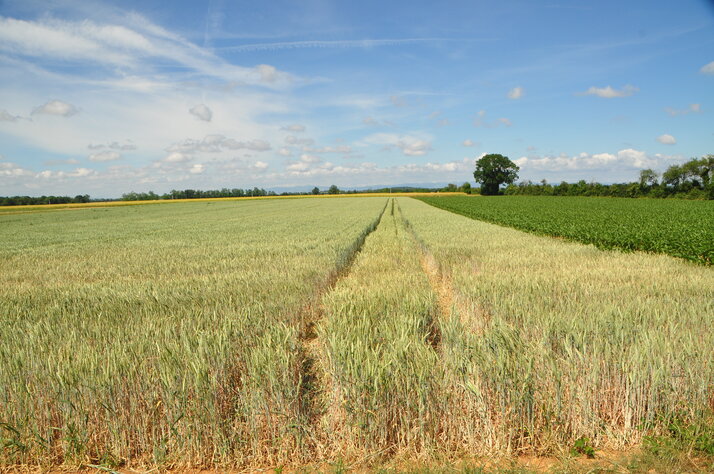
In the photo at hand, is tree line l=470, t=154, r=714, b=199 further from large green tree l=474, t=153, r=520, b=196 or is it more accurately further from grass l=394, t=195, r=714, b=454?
grass l=394, t=195, r=714, b=454

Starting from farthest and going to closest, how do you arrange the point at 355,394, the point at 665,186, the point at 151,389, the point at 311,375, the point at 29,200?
1. the point at 29,200
2. the point at 665,186
3. the point at 311,375
4. the point at 151,389
5. the point at 355,394

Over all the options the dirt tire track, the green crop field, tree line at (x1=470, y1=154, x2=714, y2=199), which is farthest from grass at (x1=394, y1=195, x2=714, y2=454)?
tree line at (x1=470, y1=154, x2=714, y2=199)

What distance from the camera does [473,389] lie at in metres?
3.05

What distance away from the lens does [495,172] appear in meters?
116

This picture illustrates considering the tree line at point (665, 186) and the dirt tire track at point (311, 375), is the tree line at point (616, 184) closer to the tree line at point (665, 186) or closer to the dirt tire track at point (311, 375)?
the tree line at point (665, 186)

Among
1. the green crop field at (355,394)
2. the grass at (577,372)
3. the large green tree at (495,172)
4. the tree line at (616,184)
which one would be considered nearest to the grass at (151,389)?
the green crop field at (355,394)

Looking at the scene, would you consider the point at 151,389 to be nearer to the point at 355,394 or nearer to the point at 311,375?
the point at 311,375

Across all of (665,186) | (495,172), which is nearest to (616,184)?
(665,186)

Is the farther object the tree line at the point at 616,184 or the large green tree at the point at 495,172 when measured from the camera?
the large green tree at the point at 495,172

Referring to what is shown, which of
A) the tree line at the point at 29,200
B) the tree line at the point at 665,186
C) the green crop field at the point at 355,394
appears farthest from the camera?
the tree line at the point at 29,200

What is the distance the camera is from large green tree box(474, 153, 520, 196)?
116 meters

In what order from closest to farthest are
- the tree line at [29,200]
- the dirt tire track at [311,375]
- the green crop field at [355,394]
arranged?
the green crop field at [355,394], the dirt tire track at [311,375], the tree line at [29,200]

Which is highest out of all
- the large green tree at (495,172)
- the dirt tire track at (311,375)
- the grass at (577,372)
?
the large green tree at (495,172)

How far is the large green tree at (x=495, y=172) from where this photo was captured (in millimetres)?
115562
